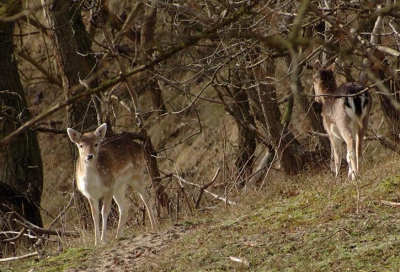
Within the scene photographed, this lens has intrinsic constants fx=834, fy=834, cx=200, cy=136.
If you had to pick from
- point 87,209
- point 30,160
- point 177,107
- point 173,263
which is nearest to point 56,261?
point 173,263

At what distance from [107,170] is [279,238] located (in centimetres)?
410

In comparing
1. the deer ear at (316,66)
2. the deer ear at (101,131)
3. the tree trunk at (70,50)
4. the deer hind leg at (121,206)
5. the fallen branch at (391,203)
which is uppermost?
the tree trunk at (70,50)

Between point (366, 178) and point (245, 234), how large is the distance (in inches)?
74.8

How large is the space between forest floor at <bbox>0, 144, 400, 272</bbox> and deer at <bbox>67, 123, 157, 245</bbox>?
898 millimetres

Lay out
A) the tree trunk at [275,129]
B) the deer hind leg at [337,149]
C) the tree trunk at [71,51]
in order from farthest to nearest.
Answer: the tree trunk at [71,51], the tree trunk at [275,129], the deer hind leg at [337,149]

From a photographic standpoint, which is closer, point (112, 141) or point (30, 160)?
point (112, 141)

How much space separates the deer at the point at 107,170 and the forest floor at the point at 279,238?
2.94 ft

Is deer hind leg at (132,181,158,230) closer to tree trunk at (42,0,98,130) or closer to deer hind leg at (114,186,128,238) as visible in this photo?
deer hind leg at (114,186,128,238)

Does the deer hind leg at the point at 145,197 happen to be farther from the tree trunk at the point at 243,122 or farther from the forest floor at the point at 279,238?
the tree trunk at the point at 243,122

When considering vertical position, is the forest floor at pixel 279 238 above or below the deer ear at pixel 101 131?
below

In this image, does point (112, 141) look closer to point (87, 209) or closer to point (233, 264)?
point (87, 209)

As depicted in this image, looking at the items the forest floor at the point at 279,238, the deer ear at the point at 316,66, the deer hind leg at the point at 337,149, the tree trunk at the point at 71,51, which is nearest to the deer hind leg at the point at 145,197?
the forest floor at the point at 279,238

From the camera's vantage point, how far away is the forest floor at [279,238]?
648 cm

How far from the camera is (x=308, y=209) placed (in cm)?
809
